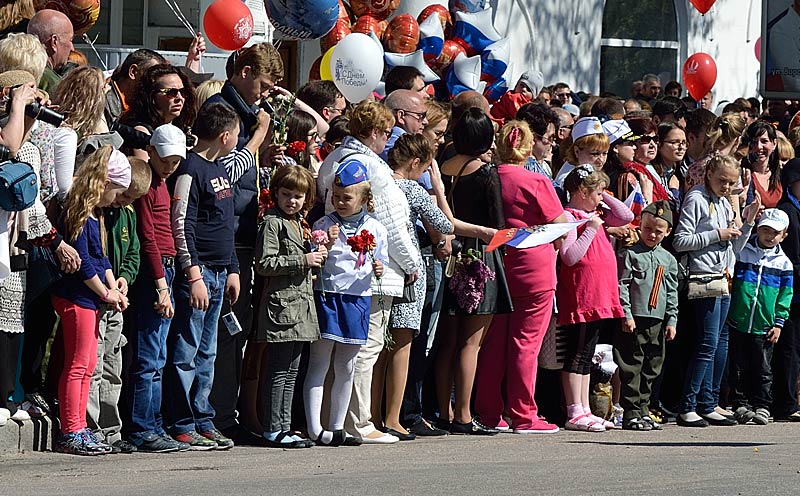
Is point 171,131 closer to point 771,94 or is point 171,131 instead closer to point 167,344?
point 167,344

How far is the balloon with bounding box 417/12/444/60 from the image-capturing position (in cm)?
1766

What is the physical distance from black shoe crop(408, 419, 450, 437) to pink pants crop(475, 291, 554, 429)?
0.49 metres

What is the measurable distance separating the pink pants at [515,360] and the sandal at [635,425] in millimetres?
806

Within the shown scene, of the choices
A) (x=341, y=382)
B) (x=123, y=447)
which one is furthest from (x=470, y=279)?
(x=123, y=447)

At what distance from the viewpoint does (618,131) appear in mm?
11578

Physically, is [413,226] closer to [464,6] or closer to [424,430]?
[424,430]

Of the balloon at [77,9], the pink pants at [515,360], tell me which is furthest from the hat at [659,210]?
the balloon at [77,9]

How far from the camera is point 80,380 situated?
8.45 metres

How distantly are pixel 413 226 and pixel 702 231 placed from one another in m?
2.56

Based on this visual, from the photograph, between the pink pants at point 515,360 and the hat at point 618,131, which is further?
the hat at point 618,131

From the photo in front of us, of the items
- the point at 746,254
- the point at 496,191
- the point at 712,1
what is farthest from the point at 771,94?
the point at 712,1

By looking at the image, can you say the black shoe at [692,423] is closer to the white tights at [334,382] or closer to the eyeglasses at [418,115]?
the eyeglasses at [418,115]

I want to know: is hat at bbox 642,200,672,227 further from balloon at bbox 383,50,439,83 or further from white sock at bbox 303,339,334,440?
balloon at bbox 383,50,439,83

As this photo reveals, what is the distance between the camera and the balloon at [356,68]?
12.8 meters
